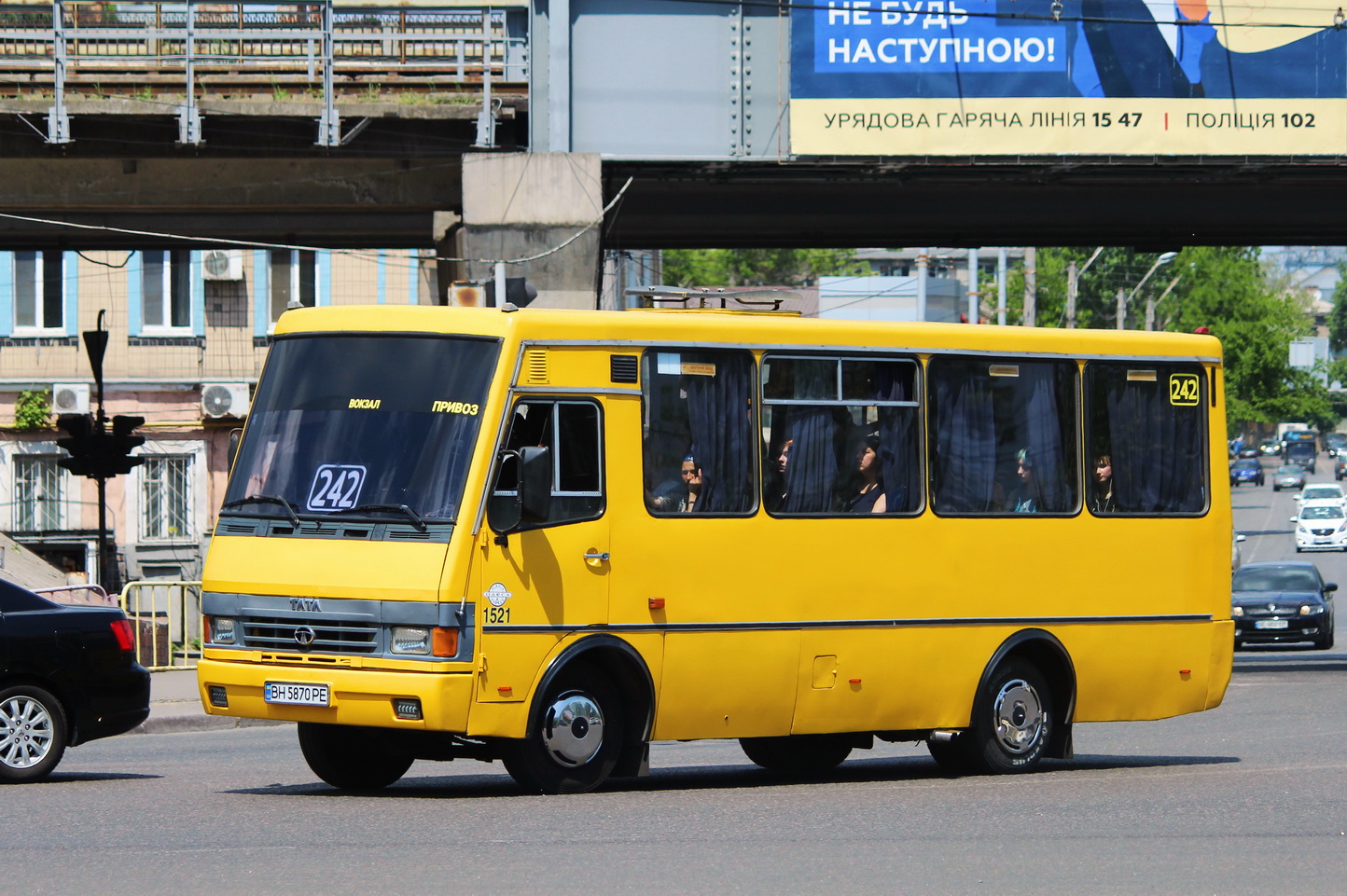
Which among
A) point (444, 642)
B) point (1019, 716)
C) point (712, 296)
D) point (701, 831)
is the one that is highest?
point (712, 296)

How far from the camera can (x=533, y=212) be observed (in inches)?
899

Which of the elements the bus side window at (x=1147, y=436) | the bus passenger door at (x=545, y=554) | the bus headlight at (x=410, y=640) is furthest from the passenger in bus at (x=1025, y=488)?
the bus headlight at (x=410, y=640)

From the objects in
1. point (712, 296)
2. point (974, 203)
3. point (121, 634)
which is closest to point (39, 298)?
point (974, 203)

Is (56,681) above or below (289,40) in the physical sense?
below

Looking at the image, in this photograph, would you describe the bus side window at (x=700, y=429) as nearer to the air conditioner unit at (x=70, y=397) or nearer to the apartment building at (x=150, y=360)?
the apartment building at (x=150, y=360)

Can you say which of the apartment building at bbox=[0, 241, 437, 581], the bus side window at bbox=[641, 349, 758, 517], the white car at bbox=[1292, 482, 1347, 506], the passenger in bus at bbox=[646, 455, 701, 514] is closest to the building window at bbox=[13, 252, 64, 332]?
the apartment building at bbox=[0, 241, 437, 581]

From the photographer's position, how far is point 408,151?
23906 millimetres

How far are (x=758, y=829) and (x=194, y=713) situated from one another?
10.4 m

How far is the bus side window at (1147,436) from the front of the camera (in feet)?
45.9

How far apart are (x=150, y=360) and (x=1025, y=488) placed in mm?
33114

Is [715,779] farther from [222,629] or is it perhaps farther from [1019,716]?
[222,629]

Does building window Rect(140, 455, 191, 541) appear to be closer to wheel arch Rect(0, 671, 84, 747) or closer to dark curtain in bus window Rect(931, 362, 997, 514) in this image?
wheel arch Rect(0, 671, 84, 747)

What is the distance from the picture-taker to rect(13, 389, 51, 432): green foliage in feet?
141

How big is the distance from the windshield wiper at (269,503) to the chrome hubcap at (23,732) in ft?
7.58
